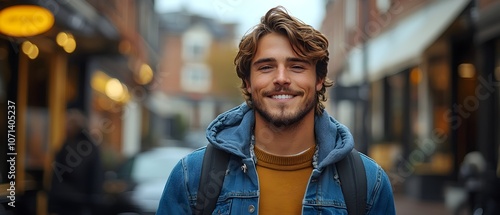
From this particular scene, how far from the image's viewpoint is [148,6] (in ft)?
24.8

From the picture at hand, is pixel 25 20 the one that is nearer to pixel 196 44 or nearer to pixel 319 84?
pixel 196 44

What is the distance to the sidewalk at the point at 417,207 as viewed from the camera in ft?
36.1

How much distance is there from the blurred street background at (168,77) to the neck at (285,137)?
3078 mm

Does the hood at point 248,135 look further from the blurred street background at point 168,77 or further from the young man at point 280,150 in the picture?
the blurred street background at point 168,77

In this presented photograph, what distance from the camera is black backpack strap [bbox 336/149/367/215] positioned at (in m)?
2.22

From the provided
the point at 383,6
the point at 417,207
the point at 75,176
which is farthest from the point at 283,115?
the point at 417,207

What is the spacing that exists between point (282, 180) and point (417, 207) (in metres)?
9.72

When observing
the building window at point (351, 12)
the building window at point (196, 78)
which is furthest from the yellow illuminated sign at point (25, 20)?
the building window at point (351, 12)

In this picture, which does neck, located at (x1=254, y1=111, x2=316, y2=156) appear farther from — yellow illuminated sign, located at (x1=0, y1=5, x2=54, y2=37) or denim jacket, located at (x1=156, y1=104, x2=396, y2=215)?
yellow illuminated sign, located at (x1=0, y1=5, x2=54, y2=37)

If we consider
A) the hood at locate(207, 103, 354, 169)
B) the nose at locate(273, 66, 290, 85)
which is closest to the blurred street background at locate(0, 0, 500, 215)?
the hood at locate(207, 103, 354, 169)

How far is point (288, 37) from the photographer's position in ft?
7.30

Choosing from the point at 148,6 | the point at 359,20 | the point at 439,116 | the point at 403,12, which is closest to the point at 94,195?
the point at 148,6

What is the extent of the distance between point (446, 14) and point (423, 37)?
50cm

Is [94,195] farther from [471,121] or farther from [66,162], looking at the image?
[471,121]
